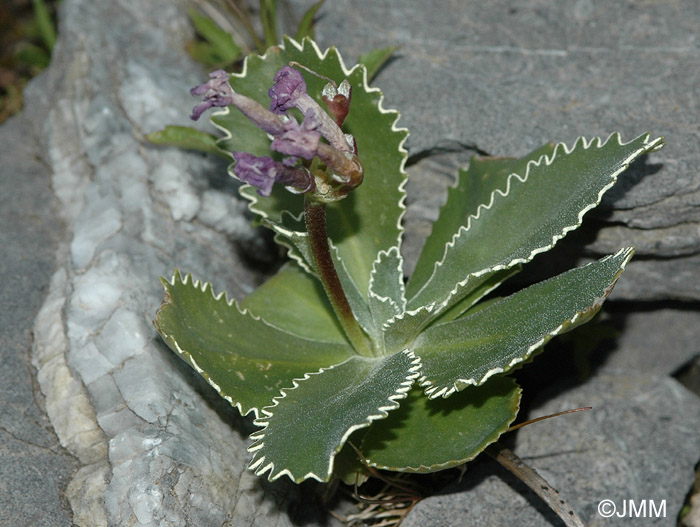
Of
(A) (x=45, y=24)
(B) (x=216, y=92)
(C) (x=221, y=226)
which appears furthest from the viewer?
(A) (x=45, y=24)

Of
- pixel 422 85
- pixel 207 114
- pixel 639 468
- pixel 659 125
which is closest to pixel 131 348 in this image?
pixel 207 114

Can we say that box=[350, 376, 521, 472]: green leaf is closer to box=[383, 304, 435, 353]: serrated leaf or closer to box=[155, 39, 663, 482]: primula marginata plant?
box=[155, 39, 663, 482]: primula marginata plant

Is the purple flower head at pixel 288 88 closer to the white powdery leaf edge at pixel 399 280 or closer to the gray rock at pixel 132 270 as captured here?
the white powdery leaf edge at pixel 399 280

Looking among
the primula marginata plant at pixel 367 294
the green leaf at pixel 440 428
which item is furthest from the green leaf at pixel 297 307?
the green leaf at pixel 440 428

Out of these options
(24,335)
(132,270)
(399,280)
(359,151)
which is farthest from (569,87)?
(24,335)

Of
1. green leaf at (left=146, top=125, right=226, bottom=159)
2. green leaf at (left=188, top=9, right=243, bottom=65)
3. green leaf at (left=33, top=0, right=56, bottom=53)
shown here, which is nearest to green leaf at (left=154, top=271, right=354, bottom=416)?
green leaf at (left=146, top=125, right=226, bottom=159)

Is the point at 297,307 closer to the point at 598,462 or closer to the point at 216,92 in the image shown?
the point at 216,92

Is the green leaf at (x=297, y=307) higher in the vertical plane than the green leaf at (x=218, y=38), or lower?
lower
